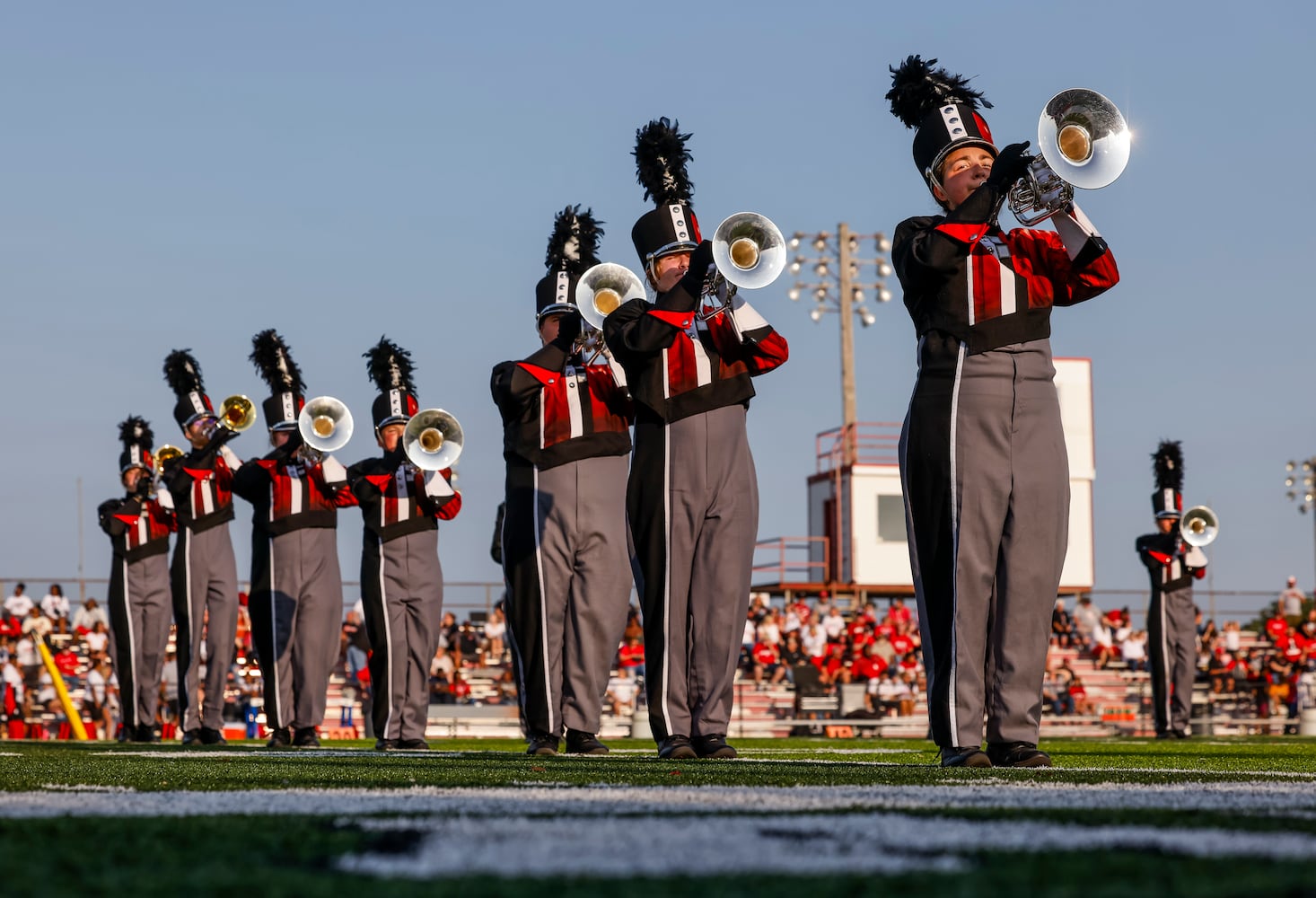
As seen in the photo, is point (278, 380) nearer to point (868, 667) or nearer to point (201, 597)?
point (201, 597)

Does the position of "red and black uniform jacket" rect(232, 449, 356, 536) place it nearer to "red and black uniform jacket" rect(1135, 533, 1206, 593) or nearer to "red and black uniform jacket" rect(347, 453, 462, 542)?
"red and black uniform jacket" rect(347, 453, 462, 542)

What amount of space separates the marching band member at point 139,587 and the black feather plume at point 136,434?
0.93 meters

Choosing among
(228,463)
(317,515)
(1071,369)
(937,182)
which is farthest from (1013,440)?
(1071,369)

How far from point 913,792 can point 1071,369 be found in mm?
40894

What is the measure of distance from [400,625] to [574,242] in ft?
9.97

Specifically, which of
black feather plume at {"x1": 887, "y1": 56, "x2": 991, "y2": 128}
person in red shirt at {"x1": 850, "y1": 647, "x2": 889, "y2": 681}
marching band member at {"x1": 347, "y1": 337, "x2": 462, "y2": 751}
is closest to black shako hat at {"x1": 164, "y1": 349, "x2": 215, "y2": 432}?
marching band member at {"x1": 347, "y1": 337, "x2": 462, "y2": 751}

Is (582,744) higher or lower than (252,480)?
lower

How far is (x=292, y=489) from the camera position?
12.0 m

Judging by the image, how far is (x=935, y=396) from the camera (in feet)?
18.2

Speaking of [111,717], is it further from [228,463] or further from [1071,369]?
[1071,369]

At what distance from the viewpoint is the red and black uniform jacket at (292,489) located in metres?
12.0

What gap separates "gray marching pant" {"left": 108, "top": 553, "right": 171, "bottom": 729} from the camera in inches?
581

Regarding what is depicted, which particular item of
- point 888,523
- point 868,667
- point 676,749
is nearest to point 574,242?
point 676,749

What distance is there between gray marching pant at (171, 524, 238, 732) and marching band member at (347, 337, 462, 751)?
8.94ft
